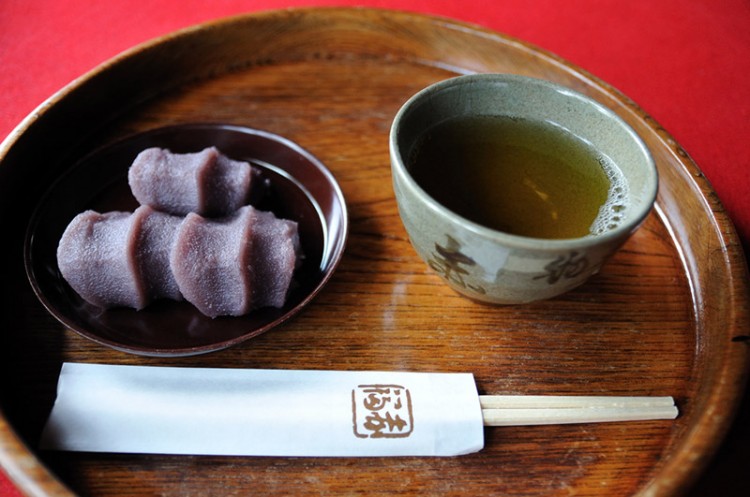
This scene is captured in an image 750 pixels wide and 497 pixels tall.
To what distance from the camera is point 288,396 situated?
90 centimetres

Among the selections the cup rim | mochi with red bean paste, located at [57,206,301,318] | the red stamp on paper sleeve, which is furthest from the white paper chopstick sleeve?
the cup rim

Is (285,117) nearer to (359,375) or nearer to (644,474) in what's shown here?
(359,375)

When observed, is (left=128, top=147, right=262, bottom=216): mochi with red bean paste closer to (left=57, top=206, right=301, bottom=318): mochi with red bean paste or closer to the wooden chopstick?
(left=57, top=206, right=301, bottom=318): mochi with red bean paste

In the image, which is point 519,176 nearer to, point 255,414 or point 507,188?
point 507,188

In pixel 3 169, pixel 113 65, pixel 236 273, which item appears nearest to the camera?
pixel 236 273

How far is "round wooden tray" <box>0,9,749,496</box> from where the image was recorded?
0.86 m

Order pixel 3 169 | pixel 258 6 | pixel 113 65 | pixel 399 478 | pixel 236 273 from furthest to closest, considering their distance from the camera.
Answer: pixel 258 6 < pixel 113 65 < pixel 3 169 < pixel 236 273 < pixel 399 478

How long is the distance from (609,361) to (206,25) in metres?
1.11

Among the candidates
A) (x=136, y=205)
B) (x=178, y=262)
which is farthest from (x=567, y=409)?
(x=136, y=205)

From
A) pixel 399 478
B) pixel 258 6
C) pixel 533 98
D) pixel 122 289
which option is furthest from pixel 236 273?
pixel 258 6

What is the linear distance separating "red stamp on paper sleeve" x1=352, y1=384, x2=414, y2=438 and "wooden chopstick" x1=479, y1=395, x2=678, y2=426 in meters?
0.12

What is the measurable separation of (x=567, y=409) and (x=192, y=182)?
77 centimetres

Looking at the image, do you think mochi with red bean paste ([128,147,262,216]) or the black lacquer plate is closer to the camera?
the black lacquer plate

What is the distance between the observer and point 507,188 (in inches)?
41.8
